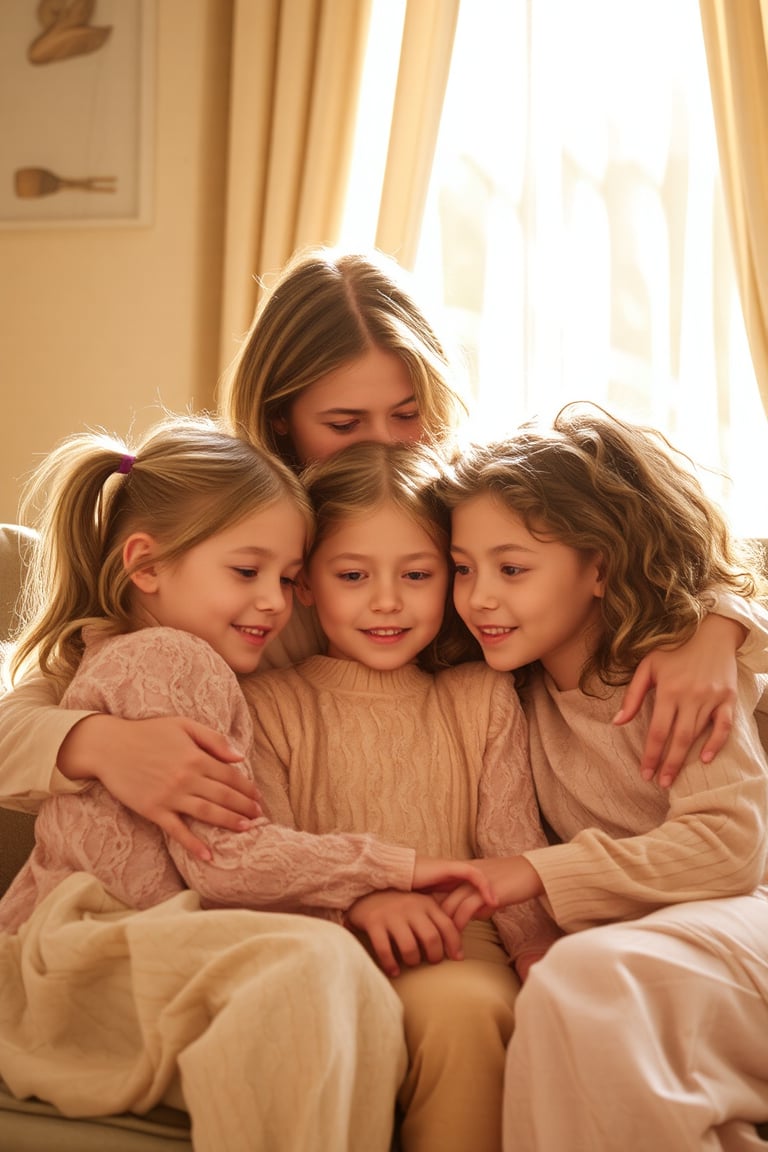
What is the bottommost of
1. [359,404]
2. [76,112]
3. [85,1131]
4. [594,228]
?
[85,1131]

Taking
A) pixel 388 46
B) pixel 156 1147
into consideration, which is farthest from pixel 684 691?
pixel 388 46

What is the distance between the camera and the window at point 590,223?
12.1ft

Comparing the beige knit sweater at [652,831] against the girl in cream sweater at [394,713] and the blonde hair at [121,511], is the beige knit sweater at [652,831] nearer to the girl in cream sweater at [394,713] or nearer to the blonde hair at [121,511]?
the girl in cream sweater at [394,713]

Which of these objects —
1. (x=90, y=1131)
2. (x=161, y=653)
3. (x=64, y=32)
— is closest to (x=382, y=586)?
(x=161, y=653)

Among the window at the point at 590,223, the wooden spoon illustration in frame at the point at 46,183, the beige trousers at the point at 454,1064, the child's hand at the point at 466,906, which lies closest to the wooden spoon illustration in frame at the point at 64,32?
the wooden spoon illustration in frame at the point at 46,183

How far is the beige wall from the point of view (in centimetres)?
380

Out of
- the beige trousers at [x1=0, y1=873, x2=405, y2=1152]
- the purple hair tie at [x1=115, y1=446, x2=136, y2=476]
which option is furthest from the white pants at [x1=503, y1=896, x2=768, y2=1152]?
the purple hair tie at [x1=115, y1=446, x2=136, y2=476]

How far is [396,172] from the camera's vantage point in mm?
3645

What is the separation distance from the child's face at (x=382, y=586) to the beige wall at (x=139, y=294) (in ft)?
6.65

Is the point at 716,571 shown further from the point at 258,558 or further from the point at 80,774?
the point at 80,774

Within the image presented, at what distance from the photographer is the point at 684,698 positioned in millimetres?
1694

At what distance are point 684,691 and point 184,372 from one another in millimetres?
2545

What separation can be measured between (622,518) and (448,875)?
62 cm

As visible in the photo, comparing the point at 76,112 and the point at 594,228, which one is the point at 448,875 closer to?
the point at 594,228
